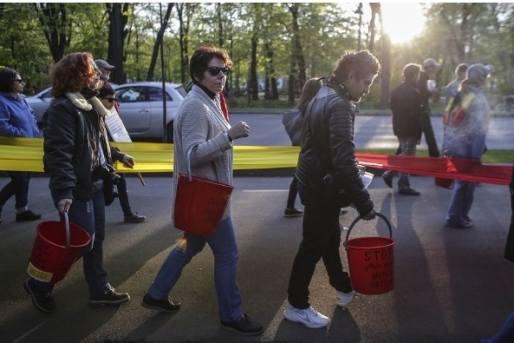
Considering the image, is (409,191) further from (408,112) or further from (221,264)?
(221,264)

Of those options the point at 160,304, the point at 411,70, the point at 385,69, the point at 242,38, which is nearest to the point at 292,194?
the point at 411,70

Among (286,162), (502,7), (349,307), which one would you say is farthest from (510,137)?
(349,307)

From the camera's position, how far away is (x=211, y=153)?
3227mm

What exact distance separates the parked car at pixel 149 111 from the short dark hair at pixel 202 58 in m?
Result: 11.0

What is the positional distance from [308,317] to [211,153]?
1.32m

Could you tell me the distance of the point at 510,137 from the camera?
53.3ft

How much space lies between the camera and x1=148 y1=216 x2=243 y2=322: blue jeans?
140 inches

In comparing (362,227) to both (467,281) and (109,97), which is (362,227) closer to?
(467,281)

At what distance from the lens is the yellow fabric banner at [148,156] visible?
17.0 feet

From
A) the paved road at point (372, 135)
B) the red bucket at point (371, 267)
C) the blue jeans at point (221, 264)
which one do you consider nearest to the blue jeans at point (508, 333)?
the red bucket at point (371, 267)

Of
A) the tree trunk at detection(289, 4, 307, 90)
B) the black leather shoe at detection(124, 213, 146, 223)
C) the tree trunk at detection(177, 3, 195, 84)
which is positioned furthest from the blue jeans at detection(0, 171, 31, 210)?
the tree trunk at detection(177, 3, 195, 84)

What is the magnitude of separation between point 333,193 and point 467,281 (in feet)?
5.96

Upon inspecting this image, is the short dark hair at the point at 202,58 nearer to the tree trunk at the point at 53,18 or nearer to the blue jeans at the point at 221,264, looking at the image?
the blue jeans at the point at 221,264

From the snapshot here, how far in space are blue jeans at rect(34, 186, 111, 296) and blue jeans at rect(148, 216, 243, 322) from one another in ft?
1.66
